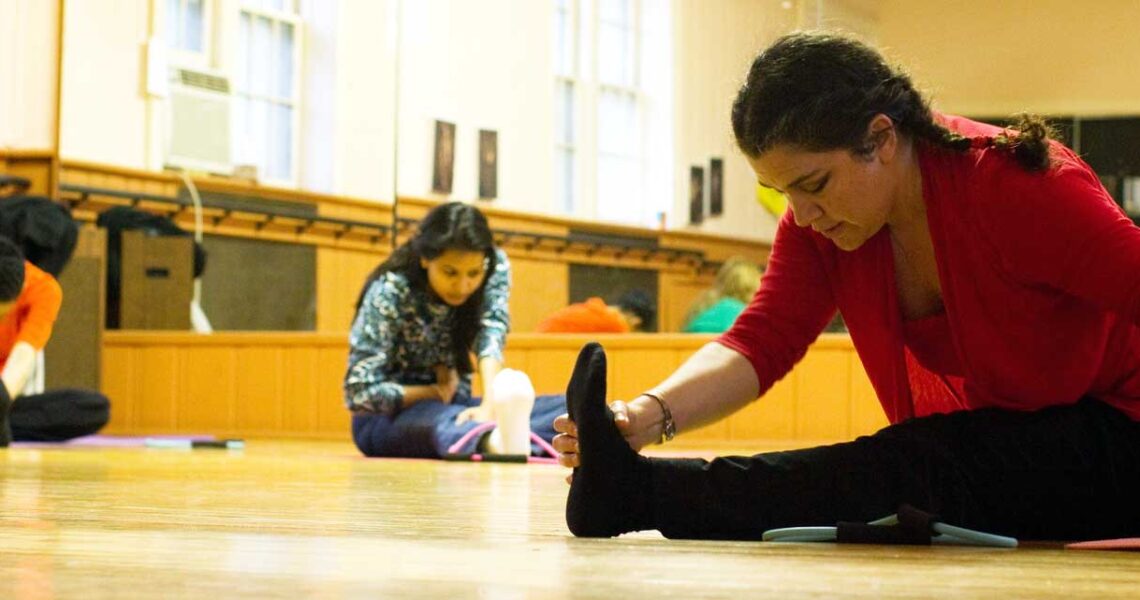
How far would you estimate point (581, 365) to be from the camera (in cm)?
149

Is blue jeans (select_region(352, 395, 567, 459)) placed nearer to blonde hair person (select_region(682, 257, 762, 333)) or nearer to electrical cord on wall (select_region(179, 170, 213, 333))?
blonde hair person (select_region(682, 257, 762, 333))

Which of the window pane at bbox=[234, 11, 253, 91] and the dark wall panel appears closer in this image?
the dark wall panel

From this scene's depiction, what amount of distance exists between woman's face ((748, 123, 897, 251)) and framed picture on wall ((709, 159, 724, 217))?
653 centimetres

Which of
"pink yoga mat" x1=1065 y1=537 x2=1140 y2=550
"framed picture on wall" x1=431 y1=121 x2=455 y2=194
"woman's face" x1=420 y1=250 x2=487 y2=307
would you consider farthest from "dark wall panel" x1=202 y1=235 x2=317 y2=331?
"pink yoga mat" x1=1065 y1=537 x2=1140 y2=550

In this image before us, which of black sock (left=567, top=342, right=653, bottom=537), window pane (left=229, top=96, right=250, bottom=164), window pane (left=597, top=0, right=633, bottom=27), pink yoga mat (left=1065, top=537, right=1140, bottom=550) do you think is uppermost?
window pane (left=597, top=0, right=633, bottom=27)

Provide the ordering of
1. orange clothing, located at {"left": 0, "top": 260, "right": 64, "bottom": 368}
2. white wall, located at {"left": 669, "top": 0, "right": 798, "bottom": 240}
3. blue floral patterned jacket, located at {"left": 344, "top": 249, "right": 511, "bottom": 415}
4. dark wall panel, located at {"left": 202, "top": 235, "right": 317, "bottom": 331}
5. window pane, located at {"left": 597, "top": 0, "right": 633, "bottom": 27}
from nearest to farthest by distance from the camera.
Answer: blue floral patterned jacket, located at {"left": 344, "top": 249, "right": 511, "bottom": 415} → orange clothing, located at {"left": 0, "top": 260, "right": 64, "bottom": 368} → dark wall panel, located at {"left": 202, "top": 235, "right": 317, "bottom": 331} → white wall, located at {"left": 669, "top": 0, "right": 798, "bottom": 240} → window pane, located at {"left": 597, "top": 0, "right": 633, "bottom": 27}

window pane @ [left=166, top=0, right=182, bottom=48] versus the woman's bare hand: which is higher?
window pane @ [left=166, top=0, right=182, bottom=48]

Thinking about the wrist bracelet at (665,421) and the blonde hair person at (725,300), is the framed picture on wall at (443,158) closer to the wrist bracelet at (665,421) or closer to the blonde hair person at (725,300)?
the blonde hair person at (725,300)

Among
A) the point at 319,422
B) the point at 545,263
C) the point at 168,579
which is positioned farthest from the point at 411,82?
the point at 168,579

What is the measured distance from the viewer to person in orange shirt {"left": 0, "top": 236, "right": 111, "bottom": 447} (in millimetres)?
4629

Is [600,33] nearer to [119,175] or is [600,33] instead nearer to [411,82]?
[411,82]

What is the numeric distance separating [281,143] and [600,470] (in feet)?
21.0

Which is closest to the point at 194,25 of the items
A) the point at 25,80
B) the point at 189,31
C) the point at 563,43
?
the point at 189,31

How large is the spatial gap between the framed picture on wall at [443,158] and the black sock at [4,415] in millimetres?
3517
